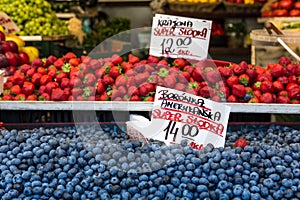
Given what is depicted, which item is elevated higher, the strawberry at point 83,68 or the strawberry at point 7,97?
the strawberry at point 83,68

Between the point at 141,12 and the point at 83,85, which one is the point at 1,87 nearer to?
the point at 83,85

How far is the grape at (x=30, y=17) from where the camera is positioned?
15.8ft

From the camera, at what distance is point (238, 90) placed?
A: 2.39 meters

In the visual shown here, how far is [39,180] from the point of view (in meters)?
1.61

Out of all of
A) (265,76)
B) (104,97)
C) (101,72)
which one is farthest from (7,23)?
(265,76)

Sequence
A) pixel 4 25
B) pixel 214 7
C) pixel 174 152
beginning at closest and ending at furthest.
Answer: pixel 174 152, pixel 4 25, pixel 214 7

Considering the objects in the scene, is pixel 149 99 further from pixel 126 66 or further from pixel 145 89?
pixel 126 66

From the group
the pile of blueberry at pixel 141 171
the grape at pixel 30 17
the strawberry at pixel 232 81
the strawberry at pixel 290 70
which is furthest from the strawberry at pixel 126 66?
the grape at pixel 30 17

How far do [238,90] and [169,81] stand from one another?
0.37 m

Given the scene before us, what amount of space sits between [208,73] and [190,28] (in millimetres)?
247

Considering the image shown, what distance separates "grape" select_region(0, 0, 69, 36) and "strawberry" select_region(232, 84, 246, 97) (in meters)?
2.99

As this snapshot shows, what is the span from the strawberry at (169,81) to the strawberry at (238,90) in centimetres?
32

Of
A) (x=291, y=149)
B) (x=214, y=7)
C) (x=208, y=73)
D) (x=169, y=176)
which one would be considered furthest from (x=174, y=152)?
(x=214, y=7)

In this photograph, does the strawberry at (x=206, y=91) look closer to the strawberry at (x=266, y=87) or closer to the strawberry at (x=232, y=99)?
the strawberry at (x=232, y=99)
